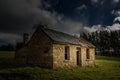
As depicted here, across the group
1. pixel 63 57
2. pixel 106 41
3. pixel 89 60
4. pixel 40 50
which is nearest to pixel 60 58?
pixel 63 57

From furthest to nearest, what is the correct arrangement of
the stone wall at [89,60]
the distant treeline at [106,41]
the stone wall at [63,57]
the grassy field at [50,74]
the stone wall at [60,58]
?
the distant treeline at [106,41] → the stone wall at [89,60] → the stone wall at [63,57] → the stone wall at [60,58] → the grassy field at [50,74]

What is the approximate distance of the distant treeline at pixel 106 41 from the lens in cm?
8769

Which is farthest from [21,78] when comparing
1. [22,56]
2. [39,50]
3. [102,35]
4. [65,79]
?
A: [102,35]

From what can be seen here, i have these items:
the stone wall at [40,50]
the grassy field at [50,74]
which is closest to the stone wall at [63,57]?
the stone wall at [40,50]

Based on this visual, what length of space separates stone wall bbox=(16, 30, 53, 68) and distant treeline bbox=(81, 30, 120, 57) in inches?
2687

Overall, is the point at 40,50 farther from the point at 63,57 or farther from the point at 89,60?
the point at 89,60

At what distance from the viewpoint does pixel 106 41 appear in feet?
313

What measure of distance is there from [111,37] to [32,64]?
256 ft

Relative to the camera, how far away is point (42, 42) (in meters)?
22.0

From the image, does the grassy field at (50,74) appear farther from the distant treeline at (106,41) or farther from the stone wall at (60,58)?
the distant treeline at (106,41)

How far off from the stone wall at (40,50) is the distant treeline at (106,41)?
68254 millimetres

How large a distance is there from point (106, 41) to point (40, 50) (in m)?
79.7

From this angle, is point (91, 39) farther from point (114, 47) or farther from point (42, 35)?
point (42, 35)

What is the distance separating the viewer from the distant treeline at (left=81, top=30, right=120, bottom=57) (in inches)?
3452
